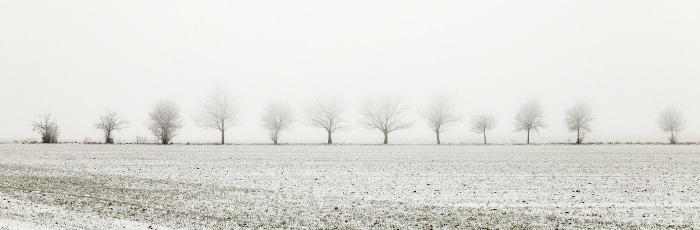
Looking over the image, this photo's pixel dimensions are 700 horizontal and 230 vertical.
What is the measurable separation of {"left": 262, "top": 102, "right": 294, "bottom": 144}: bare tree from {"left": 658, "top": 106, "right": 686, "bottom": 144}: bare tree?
82.4m

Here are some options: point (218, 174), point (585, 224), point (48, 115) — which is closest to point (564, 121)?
point (48, 115)

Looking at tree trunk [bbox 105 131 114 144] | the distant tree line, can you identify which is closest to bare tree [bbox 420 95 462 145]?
the distant tree line

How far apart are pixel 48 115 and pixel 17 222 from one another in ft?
317

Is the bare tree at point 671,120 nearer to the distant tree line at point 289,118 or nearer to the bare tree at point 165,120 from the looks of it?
the distant tree line at point 289,118

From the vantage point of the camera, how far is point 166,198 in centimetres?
2000

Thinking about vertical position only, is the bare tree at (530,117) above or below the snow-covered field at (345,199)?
above

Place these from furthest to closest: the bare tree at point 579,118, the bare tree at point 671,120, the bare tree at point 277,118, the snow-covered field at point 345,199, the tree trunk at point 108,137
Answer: the bare tree at point 671,120, the bare tree at point 579,118, the bare tree at point 277,118, the tree trunk at point 108,137, the snow-covered field at point 345,199

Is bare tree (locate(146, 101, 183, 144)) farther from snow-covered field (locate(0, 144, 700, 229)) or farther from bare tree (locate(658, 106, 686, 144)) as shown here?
bare tree (locate(658, 106, 686, 144))

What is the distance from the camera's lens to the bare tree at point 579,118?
124 metres

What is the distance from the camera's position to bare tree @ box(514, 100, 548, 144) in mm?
125062

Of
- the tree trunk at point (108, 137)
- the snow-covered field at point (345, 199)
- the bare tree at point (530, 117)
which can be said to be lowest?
the snow-covered field at point (345, 199)

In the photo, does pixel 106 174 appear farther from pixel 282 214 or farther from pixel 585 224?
pixel 585 224

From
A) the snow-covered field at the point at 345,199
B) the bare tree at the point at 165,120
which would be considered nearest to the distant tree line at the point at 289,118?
the bare tree at the point at 165,120

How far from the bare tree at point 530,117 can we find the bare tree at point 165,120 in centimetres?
6906
